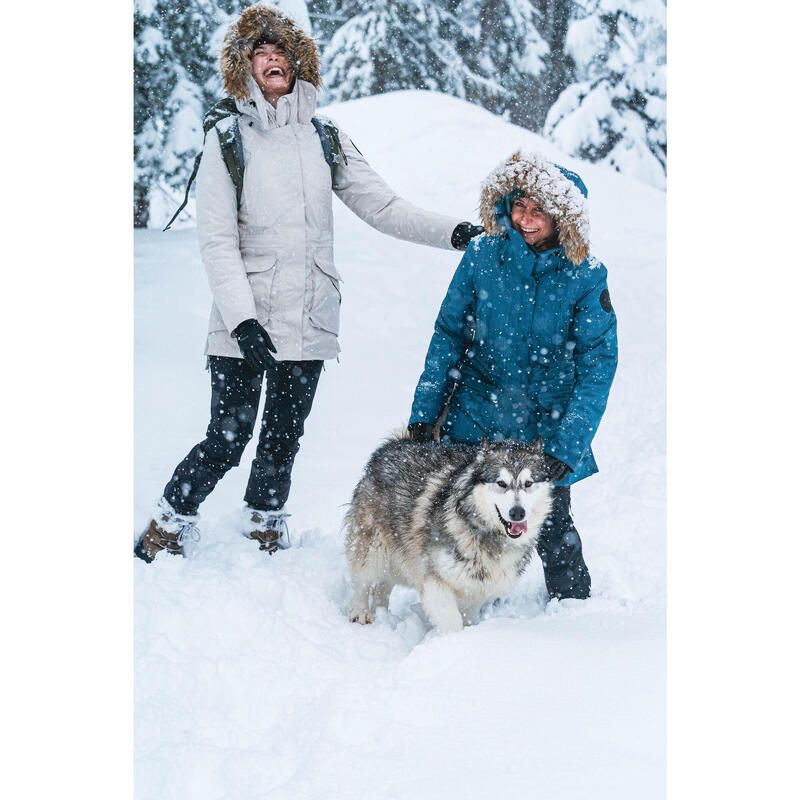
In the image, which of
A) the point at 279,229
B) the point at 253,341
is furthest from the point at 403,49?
the point at 253,341

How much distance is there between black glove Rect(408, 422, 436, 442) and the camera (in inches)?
138

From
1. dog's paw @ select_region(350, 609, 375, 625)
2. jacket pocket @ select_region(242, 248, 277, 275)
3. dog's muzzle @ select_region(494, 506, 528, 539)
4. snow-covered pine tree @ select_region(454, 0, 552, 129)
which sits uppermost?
snow-covered pine tree @ select_region(454, 0, 552, 129)

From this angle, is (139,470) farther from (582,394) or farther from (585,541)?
(585,541)

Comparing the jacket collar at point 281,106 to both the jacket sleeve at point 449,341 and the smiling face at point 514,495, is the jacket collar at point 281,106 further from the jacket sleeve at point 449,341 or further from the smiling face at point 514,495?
the smiling face at point 514,495

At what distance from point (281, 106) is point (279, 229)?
0.51 m

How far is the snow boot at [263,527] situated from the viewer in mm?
3635

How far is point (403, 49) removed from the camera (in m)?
4.35

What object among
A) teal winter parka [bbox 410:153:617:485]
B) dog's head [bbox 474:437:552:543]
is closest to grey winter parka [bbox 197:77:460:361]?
teal winter parka [bbox 410:153:617:485]

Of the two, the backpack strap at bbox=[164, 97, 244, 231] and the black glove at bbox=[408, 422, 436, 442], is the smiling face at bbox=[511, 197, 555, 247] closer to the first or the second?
the black glove at bbox=[408, 422, 436, 442]

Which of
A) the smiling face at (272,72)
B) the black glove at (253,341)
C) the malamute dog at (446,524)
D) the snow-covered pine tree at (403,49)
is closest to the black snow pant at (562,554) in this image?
the malamute dog at (446,524)

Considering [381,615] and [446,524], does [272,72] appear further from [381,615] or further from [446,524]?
[381,615]

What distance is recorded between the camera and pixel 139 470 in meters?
3.45

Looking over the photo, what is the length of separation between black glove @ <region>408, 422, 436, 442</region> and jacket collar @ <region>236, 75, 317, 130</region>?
145 centimetres
